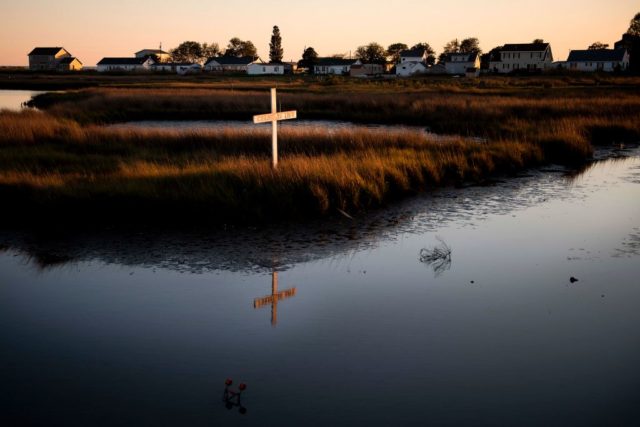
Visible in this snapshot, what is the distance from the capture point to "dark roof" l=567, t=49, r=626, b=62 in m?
113

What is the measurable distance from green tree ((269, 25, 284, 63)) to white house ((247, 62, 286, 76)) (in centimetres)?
3069

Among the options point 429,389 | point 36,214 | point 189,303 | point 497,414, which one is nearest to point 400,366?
point 429,389

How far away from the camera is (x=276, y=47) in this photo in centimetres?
17488

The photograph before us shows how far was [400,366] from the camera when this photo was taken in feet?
24.2

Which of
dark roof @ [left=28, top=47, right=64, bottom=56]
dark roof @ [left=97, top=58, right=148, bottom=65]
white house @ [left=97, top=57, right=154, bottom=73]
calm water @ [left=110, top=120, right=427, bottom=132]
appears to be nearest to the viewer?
calm water @ [left=110, top=120, right=427, bottom=132]

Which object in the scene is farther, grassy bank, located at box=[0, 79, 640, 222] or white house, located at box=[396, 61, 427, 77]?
white house, located at box=[396, 61, 427, 77]

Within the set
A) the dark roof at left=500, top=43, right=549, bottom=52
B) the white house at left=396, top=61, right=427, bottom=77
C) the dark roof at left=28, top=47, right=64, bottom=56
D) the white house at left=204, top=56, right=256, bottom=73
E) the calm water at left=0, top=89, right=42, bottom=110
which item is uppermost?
the dark roof at left=28, top=47, right=64, bottom=56

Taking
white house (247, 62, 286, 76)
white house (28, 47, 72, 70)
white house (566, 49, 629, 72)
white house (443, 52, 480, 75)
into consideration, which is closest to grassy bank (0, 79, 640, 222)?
white house (566, 49, 629, 72)

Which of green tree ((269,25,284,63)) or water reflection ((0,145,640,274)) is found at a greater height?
green tree ((269,25,284,63))

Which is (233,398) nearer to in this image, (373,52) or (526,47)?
(526,47)

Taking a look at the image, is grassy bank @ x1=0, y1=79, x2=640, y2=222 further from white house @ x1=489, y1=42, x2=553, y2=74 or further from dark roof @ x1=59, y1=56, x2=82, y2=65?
dark roof @ x1=59, y1=56, x2=82, y2=65

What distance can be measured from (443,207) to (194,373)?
10.4 m

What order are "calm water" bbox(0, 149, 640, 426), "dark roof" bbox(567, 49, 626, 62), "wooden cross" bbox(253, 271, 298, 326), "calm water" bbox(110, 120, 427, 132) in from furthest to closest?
"dark roof" bbox(567, 49, 626, 62), "calm water" bbox(110, 120, 427, 132), "wooden cross" bbox(253, 271, 298, 326), "calm water" bbox(0, 149, 640, 426)

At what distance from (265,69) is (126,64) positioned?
1905 inches
